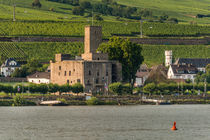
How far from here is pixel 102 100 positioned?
373 feet

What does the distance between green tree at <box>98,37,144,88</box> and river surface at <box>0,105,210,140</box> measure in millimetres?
23607

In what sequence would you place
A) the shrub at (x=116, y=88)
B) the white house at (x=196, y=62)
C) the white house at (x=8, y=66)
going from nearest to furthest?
the shrub at (x=116, y=88) < the white house at (x=8, y=66) < the white house at (x=196, y=62)

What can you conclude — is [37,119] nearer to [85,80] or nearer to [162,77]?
[85,80]

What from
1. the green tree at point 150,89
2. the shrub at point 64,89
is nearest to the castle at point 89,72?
the shrub at point 64,89

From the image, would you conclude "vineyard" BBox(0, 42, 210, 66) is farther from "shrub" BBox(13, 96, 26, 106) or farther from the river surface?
the river surface

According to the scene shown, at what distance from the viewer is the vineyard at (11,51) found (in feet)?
552

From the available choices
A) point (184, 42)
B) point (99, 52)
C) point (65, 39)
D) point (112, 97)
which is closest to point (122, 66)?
point (99, 52)

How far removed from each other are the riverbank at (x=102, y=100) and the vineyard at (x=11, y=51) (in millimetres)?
53601

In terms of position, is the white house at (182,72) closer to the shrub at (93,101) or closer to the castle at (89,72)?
the castle at (89,72)

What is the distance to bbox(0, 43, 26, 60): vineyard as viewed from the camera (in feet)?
552

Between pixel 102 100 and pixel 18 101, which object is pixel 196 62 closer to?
pixel 102 100

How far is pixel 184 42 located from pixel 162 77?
63862 mm

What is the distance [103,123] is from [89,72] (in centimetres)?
4455

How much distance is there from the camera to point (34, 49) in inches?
6850
